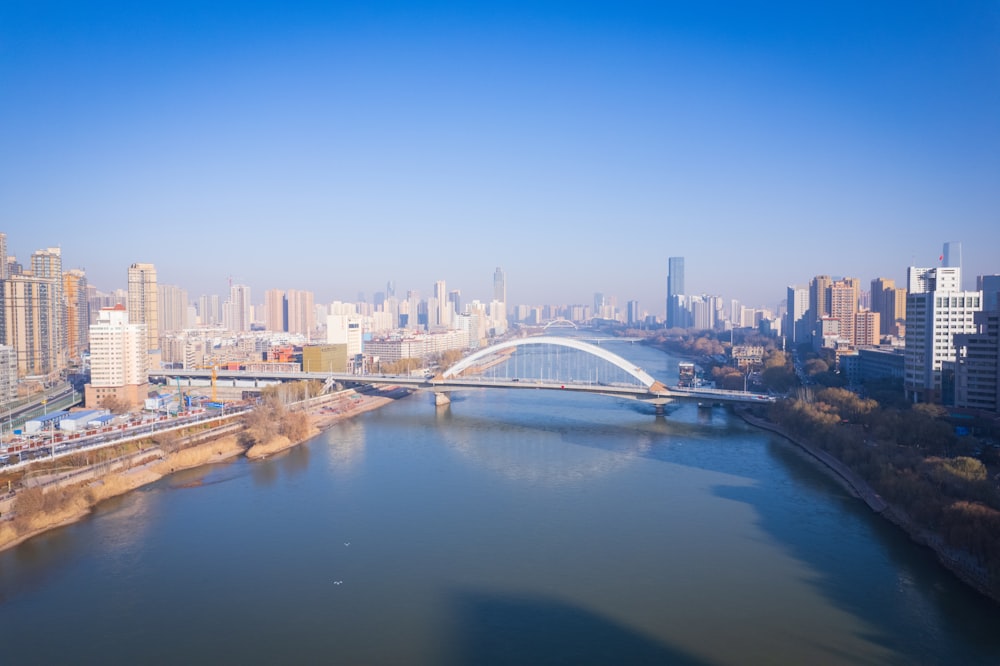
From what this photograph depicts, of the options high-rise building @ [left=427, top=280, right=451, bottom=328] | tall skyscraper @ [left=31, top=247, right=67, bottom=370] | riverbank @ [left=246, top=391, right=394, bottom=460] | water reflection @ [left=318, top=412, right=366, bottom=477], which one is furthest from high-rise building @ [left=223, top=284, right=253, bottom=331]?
water reflection @ [left=318, top=412, right=366, bottom=477]

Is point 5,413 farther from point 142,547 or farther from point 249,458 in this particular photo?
point 142,547

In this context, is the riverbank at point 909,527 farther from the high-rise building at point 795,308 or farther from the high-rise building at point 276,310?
the high-rise building at point 276,310

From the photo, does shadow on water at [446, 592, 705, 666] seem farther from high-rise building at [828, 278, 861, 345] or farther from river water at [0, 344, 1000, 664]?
high-rise building at [828, 278, 861, 345]

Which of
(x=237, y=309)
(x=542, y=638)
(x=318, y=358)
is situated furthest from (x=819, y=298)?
(x=237, y=309)

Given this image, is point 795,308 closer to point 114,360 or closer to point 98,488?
point 114,360

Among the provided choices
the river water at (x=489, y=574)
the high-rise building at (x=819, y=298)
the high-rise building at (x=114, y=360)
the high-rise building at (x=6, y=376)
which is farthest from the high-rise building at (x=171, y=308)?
the high-rise building at (x=819, y=298)

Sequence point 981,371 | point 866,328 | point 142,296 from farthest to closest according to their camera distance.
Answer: point 866,328 < point 142,296 < point 981,371
